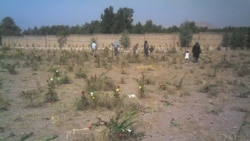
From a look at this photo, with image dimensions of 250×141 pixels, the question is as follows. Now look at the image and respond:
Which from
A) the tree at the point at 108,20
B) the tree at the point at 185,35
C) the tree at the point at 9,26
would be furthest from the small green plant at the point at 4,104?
the tree at the point at 9,26

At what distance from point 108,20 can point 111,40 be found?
2519 cm

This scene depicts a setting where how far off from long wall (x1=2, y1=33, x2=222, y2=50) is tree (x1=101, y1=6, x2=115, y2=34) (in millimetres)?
20659

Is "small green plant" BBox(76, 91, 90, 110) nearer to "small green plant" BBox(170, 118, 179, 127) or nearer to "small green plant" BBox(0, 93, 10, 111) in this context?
"small green plant" BBox(0, 93, 10, 111)

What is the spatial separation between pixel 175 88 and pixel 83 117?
4.90 meters

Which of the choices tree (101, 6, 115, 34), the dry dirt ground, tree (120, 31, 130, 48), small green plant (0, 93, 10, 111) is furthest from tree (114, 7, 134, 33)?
small green plant (0, 93, 10, 111)

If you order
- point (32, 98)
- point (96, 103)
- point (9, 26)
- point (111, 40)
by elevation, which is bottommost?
point (32, 98)

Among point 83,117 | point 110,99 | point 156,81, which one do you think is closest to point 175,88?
point 156,81

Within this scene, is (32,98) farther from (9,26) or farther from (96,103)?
(9,26)

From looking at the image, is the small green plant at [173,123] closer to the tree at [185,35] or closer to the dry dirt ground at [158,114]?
A: the dry dirt ground at [158,114]

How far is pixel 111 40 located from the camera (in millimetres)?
42531

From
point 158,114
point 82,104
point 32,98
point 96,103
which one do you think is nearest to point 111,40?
point 32,98

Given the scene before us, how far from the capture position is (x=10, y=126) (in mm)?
6996

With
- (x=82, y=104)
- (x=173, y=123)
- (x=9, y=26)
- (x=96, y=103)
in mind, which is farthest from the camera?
(x=9, y=26)

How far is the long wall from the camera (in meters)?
38.8
